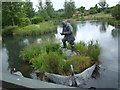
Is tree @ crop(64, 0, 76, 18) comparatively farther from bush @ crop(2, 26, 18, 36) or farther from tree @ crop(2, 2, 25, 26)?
bush @ crop(2, 26, 18, 36)

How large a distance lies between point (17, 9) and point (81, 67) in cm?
1312

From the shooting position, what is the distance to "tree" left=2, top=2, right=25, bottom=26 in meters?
14.9

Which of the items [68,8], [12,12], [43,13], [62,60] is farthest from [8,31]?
[68,8]

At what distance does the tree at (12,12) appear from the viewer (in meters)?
14.9

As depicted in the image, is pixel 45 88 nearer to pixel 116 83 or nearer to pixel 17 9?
pixel 116 83

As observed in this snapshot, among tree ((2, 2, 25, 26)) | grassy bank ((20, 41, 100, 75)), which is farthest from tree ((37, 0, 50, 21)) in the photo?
grassy bank ((20, 41, 100, 75))

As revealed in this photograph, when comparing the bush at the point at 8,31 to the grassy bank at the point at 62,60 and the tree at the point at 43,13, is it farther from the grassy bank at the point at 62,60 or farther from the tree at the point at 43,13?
the grassy bank at the point at 62,60

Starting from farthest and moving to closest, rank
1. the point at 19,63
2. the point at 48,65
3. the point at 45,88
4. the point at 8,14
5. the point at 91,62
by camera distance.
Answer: the point at 8,14
the point at 19,63
the point at 91,62
the point at 48,65
the point at 45,88

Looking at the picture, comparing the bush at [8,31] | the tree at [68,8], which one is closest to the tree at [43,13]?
the bush at [8,31]

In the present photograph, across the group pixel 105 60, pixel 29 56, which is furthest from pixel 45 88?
pixel 29 56

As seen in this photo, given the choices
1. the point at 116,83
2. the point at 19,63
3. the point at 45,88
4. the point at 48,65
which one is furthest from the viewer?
the point at 19,63

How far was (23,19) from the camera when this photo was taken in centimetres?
1559

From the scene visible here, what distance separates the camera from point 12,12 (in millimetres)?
15141

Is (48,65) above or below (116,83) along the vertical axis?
above
